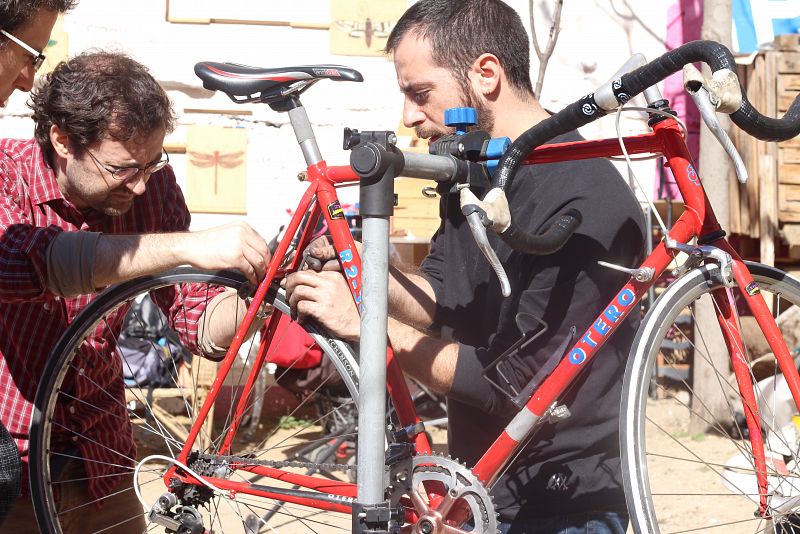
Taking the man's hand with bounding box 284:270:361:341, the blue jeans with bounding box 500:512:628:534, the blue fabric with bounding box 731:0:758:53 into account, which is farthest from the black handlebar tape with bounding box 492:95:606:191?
the blue fabric with bounding box 731:0:758:53

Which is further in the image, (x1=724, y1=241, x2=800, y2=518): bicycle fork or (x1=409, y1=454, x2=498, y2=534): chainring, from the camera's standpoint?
(x1=409, y1=454, x2=498, y2=534): chainring

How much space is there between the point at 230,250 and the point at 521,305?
637 millimetres

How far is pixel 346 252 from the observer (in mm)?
2041

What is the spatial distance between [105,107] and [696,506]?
132 inches

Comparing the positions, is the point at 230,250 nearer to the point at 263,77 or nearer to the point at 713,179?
the point at 263,77

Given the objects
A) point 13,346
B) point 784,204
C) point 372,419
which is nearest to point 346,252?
point 372,419

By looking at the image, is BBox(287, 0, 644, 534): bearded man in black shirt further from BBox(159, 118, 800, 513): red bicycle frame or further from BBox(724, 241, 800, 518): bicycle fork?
BBox(724, 241, 800, 518): bicycle fork

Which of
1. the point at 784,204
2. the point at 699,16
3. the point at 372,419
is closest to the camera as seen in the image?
the point at 372,419

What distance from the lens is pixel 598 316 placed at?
192 centimetres

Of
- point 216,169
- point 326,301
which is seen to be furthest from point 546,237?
point 216,169

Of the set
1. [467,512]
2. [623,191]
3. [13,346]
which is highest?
[623,191]

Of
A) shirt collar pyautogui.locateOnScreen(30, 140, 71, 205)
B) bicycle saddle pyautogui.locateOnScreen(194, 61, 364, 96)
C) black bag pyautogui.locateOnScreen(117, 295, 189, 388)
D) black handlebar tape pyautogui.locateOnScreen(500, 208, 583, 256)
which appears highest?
bicycle saddle pyautogui.locateOnScreen(194, 61, 364, 96)

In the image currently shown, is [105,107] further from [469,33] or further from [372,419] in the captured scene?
[372,419]

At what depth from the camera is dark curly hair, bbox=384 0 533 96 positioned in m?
2.22
